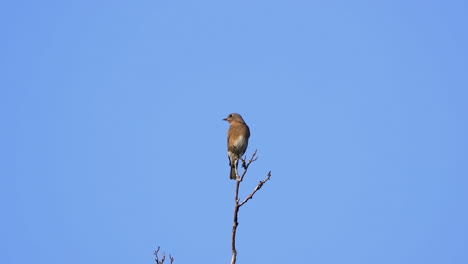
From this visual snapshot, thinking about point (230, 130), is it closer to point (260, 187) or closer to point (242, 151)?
point (242, 151)

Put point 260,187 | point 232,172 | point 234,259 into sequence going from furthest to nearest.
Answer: point 232,172
point 260,187
point 234,259

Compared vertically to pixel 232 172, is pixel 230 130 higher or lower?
higher

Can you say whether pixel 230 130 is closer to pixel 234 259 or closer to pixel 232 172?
pixel 232 172

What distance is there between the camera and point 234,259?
5.45 metres

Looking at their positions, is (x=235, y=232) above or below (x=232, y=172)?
below

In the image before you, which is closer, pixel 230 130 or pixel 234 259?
pixel 234 259

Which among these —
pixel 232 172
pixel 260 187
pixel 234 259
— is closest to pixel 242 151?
pixel 232 172

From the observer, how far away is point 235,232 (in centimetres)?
594

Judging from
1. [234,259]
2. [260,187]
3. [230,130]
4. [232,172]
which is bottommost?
[234,259]

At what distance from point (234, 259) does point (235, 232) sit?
51 centimetres

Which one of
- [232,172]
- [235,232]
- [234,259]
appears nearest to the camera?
[234,259]

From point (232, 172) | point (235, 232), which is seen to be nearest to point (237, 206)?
point (235, 232)

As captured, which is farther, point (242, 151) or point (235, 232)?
point (242, 151)

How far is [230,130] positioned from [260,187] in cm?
731
